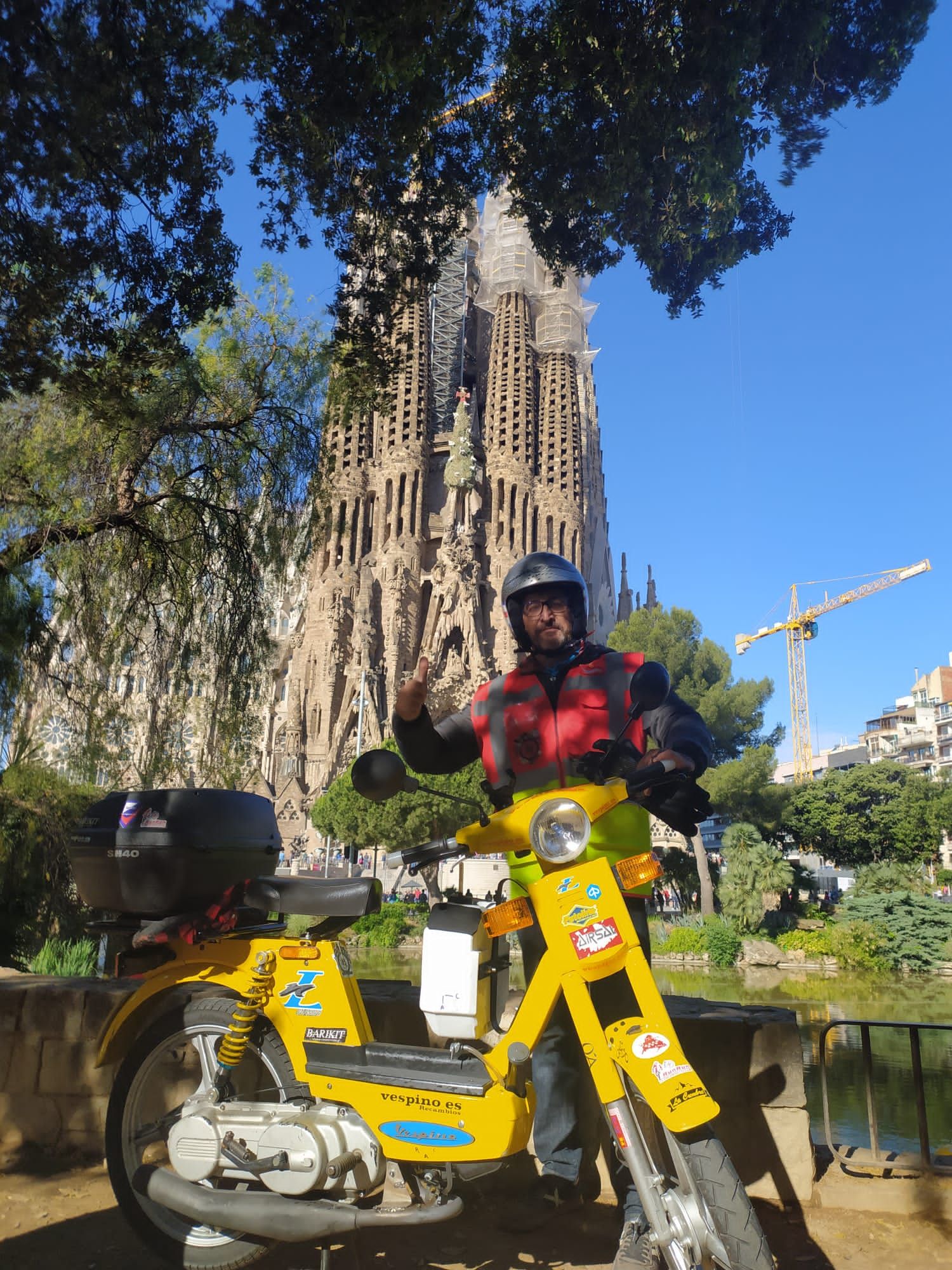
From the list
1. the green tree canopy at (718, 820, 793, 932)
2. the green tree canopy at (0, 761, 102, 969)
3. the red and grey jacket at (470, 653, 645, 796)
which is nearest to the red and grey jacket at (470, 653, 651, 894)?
the red and grey jacket at (470, 653, 645, 796)

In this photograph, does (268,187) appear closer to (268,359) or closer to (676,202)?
(268,359)

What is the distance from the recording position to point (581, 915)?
193 cm

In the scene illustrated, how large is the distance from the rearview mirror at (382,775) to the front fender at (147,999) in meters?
0.70

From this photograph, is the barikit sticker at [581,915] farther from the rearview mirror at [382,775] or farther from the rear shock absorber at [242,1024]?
the rear shock absorber at [242,1024]

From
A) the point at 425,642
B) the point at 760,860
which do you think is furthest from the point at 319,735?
the point at 760,860

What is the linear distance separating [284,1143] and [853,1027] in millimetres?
15076

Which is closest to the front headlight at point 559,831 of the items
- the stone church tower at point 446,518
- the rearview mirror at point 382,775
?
the rearview mirror at point 382,775

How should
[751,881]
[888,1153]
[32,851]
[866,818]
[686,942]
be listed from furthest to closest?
[866,818]
[751,881]
[686,942]
[32,851]
[888,1153]

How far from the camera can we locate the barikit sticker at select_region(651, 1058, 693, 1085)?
177cm

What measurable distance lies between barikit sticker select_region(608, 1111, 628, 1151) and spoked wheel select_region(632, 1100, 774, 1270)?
0.09 m

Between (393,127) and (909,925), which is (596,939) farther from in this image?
(909,925)

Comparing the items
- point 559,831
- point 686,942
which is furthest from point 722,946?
point 559,831

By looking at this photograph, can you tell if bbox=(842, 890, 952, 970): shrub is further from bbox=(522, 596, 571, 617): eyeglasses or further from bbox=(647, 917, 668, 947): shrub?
bbox=(522, 596, 571, 617): eyeglasses

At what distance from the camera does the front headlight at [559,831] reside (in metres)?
1.92
